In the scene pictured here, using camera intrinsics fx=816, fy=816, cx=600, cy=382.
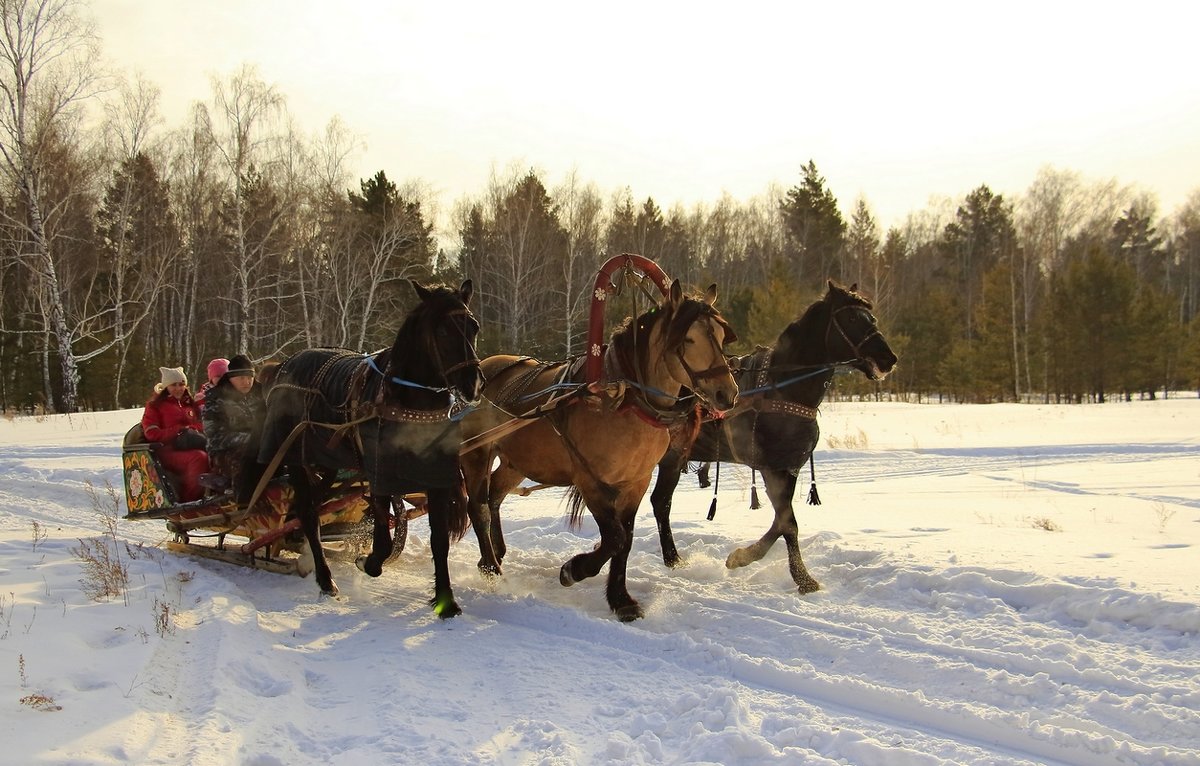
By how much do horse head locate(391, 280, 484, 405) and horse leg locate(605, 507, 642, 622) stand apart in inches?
54.5

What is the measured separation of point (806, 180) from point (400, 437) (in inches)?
1571

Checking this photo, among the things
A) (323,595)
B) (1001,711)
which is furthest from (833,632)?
(323,595)

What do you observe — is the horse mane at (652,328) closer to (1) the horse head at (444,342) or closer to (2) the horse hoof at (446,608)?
(1) the horse head at (444,342)

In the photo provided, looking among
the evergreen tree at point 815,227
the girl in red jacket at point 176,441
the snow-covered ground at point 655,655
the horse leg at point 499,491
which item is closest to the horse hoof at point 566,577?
the snow-covered ground at point 655,655

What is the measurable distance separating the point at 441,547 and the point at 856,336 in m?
3.35

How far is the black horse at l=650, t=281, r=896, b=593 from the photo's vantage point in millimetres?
5992

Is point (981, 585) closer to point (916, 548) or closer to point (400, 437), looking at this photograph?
point (916, 548)

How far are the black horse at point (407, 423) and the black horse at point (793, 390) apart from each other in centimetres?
213

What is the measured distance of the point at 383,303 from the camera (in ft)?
97.3

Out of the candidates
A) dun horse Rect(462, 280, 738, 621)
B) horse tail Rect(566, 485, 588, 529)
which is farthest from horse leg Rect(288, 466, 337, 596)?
horse tail Rect(566, 485, 588, 529)

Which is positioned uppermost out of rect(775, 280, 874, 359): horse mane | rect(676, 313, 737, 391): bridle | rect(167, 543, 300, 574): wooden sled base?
rect(775, 280, 874, 359): horse mane

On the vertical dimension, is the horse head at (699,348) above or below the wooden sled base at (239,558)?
above

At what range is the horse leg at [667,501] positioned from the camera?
679cm

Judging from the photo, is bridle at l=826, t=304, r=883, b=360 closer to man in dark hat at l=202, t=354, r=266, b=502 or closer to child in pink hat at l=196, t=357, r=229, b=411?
man in dark hat at l=202, t=354, r=266, b=502
